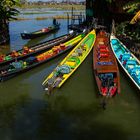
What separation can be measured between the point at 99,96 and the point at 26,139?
6764 mm

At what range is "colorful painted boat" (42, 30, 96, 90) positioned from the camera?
22.1m

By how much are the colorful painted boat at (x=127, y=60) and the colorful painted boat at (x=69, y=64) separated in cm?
250

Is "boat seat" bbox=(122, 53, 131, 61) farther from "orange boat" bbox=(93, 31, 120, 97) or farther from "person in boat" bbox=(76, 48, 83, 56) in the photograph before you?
"person in boat" bbox=(76, 48, 83, 56)

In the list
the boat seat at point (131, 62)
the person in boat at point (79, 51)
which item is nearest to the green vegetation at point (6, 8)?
the person in boat at point (79, 51)

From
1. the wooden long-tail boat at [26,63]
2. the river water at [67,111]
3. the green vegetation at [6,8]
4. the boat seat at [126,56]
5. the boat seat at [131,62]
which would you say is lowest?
the river water at [67,111]

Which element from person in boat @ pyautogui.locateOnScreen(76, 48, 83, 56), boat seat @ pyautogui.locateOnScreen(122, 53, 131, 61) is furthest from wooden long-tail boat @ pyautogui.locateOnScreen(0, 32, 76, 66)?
boat seat @ pyautogui.locateOnScreen(122, 53, 131, 61)

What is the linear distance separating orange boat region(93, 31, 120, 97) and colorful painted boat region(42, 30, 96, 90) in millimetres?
1420

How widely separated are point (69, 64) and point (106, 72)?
420 cm

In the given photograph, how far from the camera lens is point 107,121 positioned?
58.2 feet

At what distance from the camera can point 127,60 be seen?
25547 mm

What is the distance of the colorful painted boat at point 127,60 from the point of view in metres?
22.3

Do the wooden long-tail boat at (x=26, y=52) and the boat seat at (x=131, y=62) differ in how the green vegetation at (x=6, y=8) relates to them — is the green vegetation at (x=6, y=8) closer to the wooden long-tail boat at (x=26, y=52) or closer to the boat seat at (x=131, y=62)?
the wooden long-tail boat at (x=26, y=52)

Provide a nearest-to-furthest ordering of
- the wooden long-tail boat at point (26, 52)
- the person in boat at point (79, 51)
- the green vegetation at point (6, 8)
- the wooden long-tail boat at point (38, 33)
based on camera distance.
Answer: the wooden long-tail boat at point (26, 52), the person in boat at point (79, 51), the green vegetation at point (6, 8), the wooden long-tail boat at point (38, 33)

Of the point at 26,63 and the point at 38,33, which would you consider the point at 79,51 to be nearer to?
the point at 26,63
